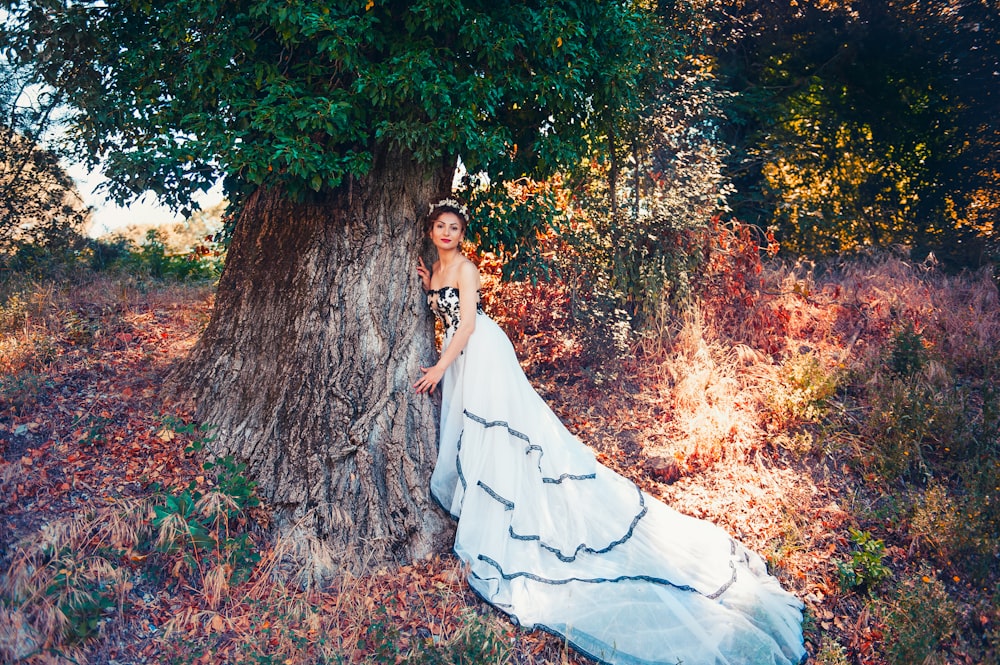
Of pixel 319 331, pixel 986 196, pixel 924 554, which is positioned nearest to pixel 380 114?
pixel 319 331

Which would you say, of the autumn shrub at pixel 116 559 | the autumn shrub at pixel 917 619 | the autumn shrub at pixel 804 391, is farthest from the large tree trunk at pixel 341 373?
the autumn shrub at pixel 804 391

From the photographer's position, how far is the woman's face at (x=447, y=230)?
4.61 meters

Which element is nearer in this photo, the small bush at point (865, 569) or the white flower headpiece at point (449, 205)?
the small bush at point (865, 569)

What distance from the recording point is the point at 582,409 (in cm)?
639

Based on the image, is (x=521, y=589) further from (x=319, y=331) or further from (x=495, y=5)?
(x=495, y=5)

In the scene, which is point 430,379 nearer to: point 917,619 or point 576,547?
point 576,547

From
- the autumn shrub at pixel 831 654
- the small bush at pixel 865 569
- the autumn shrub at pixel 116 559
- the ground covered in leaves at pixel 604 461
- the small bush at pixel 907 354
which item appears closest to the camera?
the autumn shrub at pixel 116 559

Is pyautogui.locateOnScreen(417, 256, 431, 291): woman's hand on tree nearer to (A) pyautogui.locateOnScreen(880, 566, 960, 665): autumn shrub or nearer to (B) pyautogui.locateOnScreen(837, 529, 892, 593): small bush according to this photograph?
(B) pyautogui.locateOnScreen(837, 529, 892, 593): small bush

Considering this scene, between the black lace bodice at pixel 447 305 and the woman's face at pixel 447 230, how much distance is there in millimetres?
295

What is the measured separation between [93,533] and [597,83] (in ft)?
14.2

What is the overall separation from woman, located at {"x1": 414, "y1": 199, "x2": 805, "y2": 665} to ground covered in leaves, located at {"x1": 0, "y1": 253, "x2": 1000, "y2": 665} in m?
0.25

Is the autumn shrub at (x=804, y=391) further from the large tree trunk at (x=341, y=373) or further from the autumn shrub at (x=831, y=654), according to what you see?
the large tree trunk at (x=341, y=373)

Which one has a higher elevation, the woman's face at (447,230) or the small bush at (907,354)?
the woman's face at (447,230)

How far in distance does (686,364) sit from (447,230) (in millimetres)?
3093
